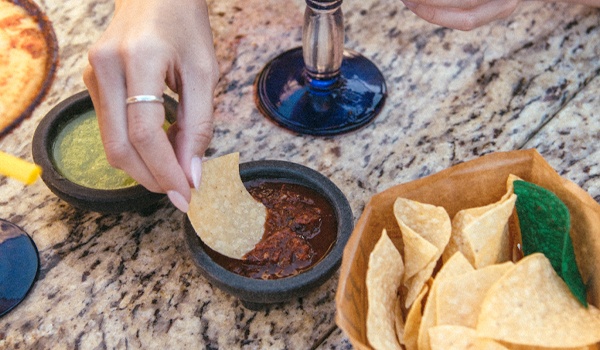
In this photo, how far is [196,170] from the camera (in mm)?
1052

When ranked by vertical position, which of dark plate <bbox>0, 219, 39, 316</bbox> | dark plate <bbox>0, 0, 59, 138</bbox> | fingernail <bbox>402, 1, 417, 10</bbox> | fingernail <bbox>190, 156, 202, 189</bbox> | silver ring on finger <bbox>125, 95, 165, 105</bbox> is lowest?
dark plate <bbox>0, 219, 39, 316</bbox>

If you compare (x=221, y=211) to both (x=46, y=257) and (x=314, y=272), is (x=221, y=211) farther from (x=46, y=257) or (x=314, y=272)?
(x=46, y=257)

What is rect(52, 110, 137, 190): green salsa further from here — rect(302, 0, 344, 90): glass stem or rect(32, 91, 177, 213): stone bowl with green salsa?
rect(302, 0, 344, 90): glass stem

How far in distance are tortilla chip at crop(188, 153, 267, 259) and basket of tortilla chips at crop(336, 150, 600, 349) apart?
0.23 metres

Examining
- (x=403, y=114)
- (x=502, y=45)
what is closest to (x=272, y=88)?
(x=403, y=114)

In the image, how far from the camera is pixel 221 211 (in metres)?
1.08

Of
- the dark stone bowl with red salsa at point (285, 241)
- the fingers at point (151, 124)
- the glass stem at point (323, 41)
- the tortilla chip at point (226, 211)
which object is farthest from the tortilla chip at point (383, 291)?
the glass stem at point (323, 41)

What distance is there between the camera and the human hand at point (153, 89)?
38.7 inches

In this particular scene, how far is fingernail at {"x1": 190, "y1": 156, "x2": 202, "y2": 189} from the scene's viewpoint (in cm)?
105

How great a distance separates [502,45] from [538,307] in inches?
36.8

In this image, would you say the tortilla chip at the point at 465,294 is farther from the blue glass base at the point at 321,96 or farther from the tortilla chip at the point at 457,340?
the blue glass base at the point at 321,96

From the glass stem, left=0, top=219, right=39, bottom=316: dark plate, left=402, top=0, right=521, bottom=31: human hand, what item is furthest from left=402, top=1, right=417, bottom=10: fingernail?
left=0, top=219, right=39, bottom=316: dark plate

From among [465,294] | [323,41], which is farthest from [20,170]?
[323,41]

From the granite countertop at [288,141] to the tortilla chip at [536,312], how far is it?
1.05ft
